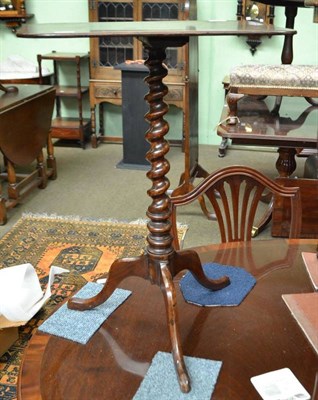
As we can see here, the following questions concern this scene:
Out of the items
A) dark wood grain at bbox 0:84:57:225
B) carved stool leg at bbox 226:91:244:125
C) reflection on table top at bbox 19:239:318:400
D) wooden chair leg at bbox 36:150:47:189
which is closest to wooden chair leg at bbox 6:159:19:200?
dark wood grain at bbox 0:84:57:225

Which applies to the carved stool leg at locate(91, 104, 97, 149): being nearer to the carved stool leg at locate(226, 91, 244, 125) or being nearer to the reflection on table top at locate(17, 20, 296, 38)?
the carved stool leg at locate(226, 91, 244, 125)

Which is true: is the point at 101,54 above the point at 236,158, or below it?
above

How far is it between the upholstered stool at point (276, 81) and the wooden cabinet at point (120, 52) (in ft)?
6.08

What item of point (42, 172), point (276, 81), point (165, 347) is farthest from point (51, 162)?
point (165, 347)

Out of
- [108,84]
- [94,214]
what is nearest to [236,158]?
→ [108,84]

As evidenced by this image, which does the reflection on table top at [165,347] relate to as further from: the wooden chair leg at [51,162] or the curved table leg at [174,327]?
the wooden chair leg at [51,162]

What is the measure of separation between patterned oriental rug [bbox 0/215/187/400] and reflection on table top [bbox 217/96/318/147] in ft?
2.58

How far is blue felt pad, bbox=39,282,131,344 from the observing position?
3.37ft

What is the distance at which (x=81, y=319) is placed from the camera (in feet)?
3.53

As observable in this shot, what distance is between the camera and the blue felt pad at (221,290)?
1128 mm

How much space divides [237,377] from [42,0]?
15.9ft

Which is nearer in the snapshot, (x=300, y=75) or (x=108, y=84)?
(x=300, y=75)

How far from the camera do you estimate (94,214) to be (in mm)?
3502

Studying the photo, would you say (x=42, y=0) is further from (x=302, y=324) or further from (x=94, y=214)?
(x=302, y=324)
